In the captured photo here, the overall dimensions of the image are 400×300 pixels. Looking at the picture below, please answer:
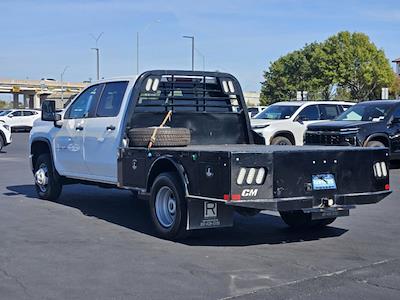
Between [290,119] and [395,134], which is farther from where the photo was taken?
[290,119]

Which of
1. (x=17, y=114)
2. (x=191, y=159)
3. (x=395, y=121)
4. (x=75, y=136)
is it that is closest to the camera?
(x=191, y=159)

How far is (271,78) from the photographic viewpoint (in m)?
65.1

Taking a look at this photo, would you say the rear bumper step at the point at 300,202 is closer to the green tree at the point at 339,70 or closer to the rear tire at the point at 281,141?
the rear tire at the point at 281,141

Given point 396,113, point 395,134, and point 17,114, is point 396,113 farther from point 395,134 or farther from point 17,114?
point 17,114

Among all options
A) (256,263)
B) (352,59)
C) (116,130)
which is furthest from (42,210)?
(352,59)

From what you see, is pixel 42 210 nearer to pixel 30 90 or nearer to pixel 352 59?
pixel 352 59

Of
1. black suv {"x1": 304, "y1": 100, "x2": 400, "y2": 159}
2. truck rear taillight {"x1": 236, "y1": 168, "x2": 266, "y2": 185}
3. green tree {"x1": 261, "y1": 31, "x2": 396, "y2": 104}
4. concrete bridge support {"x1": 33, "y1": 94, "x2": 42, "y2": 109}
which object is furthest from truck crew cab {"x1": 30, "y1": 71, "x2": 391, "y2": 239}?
concrete bridge support {"x1": 33, "y1": 94, "x2": 42, "y2": 109}

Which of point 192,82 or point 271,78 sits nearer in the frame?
point 192,82

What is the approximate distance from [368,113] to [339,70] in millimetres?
41949

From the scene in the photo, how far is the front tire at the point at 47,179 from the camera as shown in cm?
1113

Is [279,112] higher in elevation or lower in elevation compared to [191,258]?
higher

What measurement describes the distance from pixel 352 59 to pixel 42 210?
51.3 meters

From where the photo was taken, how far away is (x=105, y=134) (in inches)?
369

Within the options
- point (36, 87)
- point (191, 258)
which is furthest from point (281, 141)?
point (36, 87)
